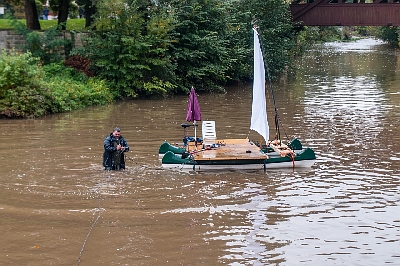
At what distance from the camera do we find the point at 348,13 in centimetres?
4772

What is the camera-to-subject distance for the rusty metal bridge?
154ft

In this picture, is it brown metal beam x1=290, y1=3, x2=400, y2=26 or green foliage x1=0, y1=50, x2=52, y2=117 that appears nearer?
green foliage x1=0, y1=50, x2=52, y2=117

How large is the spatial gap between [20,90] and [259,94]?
1200 centimetres

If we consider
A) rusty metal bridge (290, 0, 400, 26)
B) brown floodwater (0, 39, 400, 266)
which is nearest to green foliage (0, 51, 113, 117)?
brown floodwater (0, 39, 400, 266)

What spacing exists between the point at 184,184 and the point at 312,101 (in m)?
17.6

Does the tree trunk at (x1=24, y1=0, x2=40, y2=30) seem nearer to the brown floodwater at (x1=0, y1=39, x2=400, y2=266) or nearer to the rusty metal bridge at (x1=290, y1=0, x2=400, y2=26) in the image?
the brown floodwater at (x1=0, y1=39, x2=400, y2=266)

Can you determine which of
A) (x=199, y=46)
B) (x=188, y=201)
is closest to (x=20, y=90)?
(x=199, y=46)

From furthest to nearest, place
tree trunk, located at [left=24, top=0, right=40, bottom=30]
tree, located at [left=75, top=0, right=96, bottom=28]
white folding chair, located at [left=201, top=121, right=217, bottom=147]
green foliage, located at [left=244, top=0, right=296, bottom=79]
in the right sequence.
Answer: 1. green foliage, located at [left=244, top=0, right=296, bottom=79]
2. tree trunk, located at [left=24, top=0, right=40, bottom=30]
3. tree, located at [left=75, top=0, right=96, bottom=28]
4. white folding chair, located at [left=201, top=121, right=217, bottom=147]

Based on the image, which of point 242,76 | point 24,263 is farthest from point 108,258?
point 242,76

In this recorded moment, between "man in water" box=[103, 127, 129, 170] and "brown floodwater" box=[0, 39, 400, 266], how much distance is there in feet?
1.01

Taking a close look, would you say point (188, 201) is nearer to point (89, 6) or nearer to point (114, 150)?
point (114, 150)

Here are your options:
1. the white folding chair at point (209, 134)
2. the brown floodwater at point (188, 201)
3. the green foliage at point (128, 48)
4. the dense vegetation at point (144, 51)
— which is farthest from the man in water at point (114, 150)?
the green foliage at point (128, 48)

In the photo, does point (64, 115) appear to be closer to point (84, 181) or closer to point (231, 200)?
point (84, 181)

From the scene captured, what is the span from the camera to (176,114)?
28.5m
